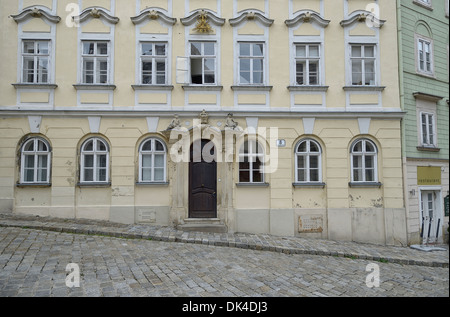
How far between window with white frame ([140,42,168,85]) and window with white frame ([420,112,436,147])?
9.77 metres

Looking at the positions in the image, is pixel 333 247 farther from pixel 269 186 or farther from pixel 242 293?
pixel 242 293

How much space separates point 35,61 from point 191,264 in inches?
356

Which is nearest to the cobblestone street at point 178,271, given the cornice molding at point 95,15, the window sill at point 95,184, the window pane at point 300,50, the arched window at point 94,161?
the window sill at point 95,184

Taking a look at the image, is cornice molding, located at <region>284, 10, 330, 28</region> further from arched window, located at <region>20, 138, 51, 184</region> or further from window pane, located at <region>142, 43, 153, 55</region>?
arched window, located at <region>20, 138, 51, 184</region>

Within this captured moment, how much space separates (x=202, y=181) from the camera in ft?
34.2

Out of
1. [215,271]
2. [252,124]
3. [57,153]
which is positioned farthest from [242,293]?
[57,153]

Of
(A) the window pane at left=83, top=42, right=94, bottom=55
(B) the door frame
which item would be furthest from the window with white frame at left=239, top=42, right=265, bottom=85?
(B) the door frame

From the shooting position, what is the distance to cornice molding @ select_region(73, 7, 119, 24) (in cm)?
1038

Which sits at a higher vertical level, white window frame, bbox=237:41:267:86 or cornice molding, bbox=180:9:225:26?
cornice molding, bbox=180:9:225:26

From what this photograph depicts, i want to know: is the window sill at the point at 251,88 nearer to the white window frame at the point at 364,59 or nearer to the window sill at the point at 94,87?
the white window frame at the point at 364,59

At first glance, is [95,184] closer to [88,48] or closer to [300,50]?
[88,48]

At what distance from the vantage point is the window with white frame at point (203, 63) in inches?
418

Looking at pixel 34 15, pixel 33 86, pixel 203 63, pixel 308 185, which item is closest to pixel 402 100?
pixel 308 185

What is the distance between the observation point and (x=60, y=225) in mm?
8906
